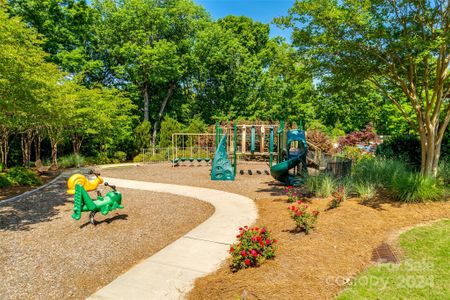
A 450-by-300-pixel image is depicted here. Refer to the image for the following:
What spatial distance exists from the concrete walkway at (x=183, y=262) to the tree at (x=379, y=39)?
17.6ft

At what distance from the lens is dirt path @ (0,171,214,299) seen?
450 centimetres

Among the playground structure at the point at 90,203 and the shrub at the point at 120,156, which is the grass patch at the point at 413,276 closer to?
the playground structure at the point at 90,203

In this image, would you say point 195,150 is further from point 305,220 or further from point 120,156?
point 305,220

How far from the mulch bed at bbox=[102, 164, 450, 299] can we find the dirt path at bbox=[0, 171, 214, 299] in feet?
6.05

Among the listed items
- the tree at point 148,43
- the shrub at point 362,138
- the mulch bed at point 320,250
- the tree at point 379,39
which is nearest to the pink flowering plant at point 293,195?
the mulch bed at point 320,250

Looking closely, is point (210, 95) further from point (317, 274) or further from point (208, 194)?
point (317, 274)

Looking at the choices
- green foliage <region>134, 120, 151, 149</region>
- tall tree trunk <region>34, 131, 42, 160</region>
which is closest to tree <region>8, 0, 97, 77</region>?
green foliage <region>134, 120, 151, 149</region>

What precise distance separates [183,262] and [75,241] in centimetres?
275

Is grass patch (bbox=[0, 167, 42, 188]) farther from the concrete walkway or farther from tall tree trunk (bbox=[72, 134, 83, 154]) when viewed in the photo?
the concrete walkway

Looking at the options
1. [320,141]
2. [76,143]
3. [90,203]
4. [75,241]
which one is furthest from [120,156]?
[75,241]

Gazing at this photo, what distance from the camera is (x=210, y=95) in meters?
32.8

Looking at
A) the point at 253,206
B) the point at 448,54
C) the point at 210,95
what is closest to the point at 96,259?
the point at 253,206

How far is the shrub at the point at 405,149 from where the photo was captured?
39.5 ft

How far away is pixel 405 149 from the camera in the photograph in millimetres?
12586
